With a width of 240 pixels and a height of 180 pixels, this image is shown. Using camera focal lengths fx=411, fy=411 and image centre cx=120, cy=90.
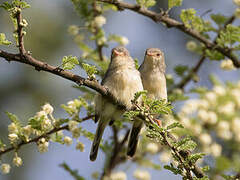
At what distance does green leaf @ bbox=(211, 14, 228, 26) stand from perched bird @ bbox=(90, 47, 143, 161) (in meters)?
0.95

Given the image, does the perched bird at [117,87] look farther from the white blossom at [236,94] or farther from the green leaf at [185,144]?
the white blossom at [236,94]

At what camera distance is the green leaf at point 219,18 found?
153 inches

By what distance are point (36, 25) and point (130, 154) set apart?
5.14 meters

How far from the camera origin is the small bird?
150 inches

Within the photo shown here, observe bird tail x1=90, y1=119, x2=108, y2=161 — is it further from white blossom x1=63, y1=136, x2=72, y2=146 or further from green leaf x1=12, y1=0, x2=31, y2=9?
green leaf x1=12, y1=0, x2=31, y2=9

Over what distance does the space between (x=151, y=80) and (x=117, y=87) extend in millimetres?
585

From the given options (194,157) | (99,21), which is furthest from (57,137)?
(99,21)

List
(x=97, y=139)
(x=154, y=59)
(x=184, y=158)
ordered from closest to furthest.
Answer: (x=184, y=158)
(x=97, y=139)
(x=154, y=59)

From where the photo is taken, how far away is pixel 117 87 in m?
3.38

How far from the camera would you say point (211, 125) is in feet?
14.1

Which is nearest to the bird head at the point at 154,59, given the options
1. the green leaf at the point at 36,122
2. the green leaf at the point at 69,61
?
the green leaf at the point at 36,122

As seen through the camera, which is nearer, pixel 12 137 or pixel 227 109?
pixel 12 137

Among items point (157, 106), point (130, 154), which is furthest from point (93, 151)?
point (157, 106)

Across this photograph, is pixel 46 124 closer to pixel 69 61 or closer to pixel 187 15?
pixel 69 61
